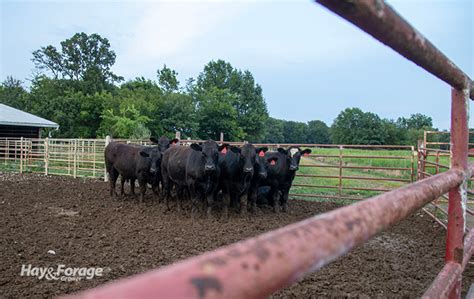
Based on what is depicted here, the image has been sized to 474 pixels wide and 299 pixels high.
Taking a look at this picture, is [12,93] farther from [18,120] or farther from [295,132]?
[295,132]

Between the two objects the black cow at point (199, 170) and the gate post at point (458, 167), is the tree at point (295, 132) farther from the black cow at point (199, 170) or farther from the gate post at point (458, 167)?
the gate post at point (458, 167)

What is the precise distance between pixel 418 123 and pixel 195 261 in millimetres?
93277

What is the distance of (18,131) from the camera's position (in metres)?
23.2

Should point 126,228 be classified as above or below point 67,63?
below

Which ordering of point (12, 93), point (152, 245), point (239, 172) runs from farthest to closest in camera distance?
point (12, 93) → point (239, 172) → point (152, 245)

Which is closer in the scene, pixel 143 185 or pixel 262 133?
pixel 143 185

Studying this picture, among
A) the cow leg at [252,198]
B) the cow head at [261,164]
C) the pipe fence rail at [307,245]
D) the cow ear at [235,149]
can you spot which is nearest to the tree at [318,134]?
the cow head at [261,164]

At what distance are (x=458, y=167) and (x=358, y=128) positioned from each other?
248 ft

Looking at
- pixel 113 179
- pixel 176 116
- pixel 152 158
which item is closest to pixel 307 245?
pixel 152 158

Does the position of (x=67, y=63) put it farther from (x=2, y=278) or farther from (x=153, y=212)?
(x=2, y=278)

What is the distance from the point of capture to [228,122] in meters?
40.6

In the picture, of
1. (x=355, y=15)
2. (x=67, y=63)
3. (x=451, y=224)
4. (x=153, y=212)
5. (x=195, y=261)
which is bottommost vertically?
(x=153, y=212)

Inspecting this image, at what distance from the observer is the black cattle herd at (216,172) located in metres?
7.29

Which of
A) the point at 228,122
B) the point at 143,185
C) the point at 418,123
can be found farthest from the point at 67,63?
the point at 418,123
